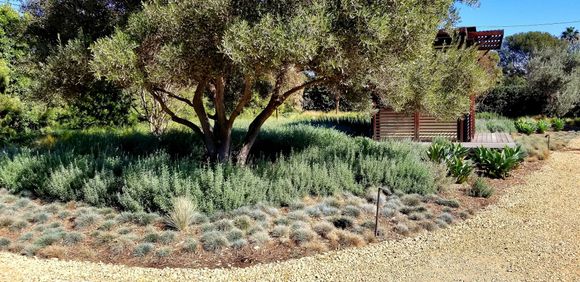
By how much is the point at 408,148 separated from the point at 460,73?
2.36 m

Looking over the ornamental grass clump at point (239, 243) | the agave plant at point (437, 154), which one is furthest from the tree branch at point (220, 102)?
the agave plant at point (437, 154)

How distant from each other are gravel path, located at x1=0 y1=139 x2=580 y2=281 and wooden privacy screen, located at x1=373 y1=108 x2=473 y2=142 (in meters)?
7.73

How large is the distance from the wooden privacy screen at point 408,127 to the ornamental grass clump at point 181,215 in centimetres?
949

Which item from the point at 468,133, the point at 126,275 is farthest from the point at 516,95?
the point at 126,275

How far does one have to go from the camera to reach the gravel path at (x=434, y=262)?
14.6 feet

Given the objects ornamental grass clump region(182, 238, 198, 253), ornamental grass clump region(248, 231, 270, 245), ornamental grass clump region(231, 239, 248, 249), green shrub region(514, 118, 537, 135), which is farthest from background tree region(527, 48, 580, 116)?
ornamental grass clump region(182, 238, 198, 253)

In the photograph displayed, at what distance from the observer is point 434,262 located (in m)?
4.89

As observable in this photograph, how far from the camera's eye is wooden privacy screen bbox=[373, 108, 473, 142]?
14.2 metres

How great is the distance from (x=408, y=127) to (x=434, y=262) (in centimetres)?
1003

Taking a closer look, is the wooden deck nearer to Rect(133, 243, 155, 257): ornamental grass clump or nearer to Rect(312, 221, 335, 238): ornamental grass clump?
Rect(312, 221, 335, 238): ornamental grass clump

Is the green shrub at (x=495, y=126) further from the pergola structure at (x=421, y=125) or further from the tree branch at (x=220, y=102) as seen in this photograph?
the tree branch at (x=220, y=102)

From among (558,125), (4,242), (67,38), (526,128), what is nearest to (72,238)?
(4,242)

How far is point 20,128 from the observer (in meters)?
11.0

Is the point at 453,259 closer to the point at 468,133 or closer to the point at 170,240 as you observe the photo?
the point at 170,240
